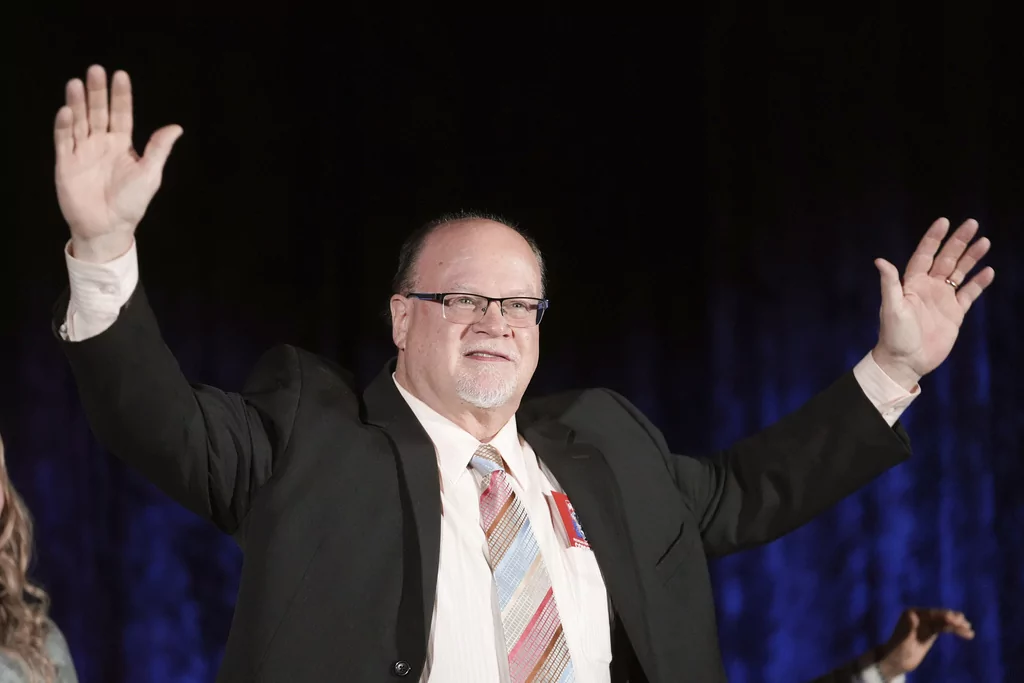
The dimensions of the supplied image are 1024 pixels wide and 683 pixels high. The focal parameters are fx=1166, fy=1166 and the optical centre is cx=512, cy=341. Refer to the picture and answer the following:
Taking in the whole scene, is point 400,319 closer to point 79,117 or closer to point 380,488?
point 380,488

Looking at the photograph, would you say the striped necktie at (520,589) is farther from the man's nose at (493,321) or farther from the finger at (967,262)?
the finger at (967,262)

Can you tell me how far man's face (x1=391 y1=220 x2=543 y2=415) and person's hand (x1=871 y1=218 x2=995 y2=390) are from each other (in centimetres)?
71

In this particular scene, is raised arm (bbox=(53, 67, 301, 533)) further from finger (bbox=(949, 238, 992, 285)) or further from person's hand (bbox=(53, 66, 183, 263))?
finger (bbox=(949, 238, 992, 285))

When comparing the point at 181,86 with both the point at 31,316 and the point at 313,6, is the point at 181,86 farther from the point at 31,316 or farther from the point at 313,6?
the point at 31,316

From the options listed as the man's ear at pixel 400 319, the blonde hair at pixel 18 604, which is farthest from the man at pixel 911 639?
the blonde hair at pixel 18 604

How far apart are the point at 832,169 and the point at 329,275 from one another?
1.40 m

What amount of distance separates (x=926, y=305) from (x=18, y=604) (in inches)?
71.2

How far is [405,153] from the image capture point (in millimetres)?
3191

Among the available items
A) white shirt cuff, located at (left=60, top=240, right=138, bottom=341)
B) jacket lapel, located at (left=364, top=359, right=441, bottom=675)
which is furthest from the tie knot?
white shirt cuff, located at (left=60, top=240, right=138, bottom=341)

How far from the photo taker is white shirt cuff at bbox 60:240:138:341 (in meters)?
1.75

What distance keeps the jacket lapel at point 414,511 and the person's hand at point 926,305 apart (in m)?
0.96

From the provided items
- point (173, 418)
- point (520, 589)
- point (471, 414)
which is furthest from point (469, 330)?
point (173, 418)

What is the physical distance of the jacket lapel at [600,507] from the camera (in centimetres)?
216

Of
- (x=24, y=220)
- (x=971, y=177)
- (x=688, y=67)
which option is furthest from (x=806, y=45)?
(x=24, y=220)
